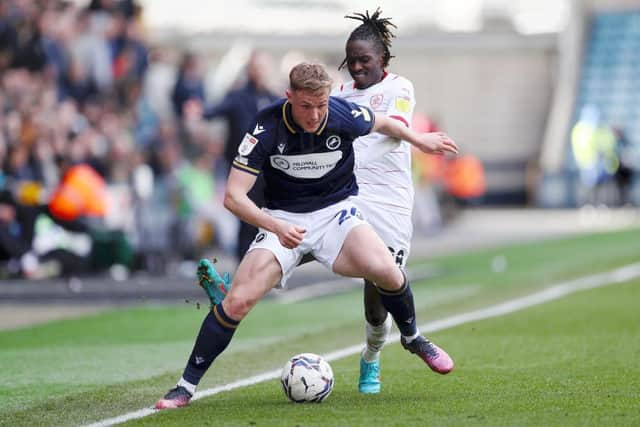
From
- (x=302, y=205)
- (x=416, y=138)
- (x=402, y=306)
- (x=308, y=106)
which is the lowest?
(x=402, y=306)

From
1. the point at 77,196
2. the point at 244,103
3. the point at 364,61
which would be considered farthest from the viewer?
the point at 77,196

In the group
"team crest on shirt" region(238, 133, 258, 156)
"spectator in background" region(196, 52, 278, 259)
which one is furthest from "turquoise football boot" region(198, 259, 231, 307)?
"spectator in background" region(196, 52, 278, 259)

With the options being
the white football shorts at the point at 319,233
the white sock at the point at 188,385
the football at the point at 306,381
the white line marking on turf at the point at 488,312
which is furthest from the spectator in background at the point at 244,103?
the white sock at the point at 188,385

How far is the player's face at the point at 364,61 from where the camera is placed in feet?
29.9

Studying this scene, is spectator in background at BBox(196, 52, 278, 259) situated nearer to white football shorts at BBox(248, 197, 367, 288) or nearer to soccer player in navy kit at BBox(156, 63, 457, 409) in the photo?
soccer player in navy kit at BBox(156, 63, 457, 409)

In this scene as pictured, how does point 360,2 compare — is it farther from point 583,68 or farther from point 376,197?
point 376,197

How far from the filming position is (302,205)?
8.56 m

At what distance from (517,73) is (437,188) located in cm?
994

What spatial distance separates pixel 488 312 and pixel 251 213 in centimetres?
646

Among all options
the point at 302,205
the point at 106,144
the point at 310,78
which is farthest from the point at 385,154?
the point at 106,144

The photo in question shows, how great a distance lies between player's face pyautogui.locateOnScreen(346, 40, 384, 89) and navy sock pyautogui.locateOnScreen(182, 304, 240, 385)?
1838 millimetres

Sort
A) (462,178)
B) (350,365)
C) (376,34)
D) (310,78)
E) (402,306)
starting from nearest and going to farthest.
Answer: (310,78)
(402,306)
(376,34)
(350,365)
(462,178)

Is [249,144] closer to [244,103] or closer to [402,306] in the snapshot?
[402,306]

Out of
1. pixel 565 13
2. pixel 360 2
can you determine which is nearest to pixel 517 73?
pixel 565 13
